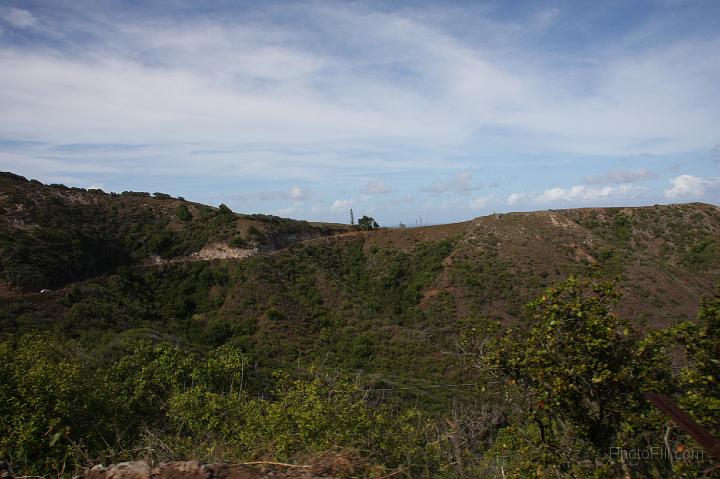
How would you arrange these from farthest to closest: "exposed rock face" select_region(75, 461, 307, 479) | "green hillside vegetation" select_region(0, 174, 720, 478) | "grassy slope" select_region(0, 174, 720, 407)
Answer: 1. "grassy slope" select_region(0, 174, 720, 407)
2. "green hillside vegetation" select_region(0, 174, 720, 478)
3. "exposed rock face" select_region(75, 461, 307, 479)

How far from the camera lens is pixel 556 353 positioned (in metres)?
5.62

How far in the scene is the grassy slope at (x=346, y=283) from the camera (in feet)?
93.0

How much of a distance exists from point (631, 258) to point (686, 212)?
19729 millimetres

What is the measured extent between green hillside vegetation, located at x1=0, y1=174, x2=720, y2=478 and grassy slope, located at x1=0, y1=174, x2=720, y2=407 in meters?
0.18

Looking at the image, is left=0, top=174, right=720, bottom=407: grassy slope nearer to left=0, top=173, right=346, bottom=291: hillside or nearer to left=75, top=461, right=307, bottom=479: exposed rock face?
left=0, top=173, right=346, bottom=291: hillside

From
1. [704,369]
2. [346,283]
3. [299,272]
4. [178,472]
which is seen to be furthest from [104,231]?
[704,369]

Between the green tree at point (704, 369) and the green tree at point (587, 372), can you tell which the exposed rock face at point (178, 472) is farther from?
the green tree at point (704, 369)

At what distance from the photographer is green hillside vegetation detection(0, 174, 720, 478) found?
17.3 feet

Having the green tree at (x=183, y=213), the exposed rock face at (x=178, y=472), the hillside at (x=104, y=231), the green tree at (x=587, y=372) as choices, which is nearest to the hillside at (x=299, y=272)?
the hillside at (x=104, y=231)

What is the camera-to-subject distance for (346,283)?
40.6 m

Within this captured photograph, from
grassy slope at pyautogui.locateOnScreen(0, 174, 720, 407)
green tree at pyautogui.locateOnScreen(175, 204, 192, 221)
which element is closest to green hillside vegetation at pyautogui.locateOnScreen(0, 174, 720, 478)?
grassy slope at pyautogui.locateOnScreen(0, 174, 720, 407)

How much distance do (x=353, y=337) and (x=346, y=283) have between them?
9324 mm

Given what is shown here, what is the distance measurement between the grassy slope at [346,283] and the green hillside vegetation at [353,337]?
0.58 feet

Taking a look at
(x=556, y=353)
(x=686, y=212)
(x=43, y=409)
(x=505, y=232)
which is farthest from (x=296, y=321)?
(x=686, y=212)
